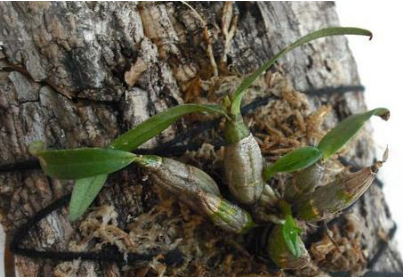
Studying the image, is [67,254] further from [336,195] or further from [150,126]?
[336,195]

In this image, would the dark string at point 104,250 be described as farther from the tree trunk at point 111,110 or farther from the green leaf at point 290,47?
the green leaf at point 290,47

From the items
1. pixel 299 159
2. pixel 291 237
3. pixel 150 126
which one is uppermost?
pixel 150 126

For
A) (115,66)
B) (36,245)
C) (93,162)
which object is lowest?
(36,245)

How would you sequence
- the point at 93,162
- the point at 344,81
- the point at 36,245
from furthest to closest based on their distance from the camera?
the point at 344,81, the point at 36,245, the point at 93,162

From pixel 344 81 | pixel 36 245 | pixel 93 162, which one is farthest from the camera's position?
pixel 344 81

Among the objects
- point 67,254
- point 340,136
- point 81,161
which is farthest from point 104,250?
point 340,136

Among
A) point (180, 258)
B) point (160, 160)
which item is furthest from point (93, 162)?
point (180, 258)

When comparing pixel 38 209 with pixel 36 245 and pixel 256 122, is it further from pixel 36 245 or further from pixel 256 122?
pixel 256 122
